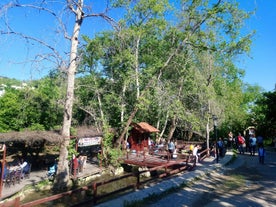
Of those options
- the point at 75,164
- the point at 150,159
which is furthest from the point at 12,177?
the point at 150,159

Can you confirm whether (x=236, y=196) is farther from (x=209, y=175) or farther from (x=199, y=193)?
(x=209, y=175)

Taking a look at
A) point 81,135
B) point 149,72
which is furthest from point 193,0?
point 81,135

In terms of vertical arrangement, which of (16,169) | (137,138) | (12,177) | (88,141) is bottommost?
(12,177)

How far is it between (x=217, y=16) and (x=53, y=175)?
1742 cm

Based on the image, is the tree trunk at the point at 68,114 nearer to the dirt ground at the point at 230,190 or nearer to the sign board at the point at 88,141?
the sign board at the point at 88,141

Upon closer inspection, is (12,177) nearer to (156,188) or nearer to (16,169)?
(16,169)

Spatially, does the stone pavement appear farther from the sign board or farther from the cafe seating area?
the cafe seating area

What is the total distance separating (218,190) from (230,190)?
1.73 feet

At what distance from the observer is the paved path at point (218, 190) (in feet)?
32.9

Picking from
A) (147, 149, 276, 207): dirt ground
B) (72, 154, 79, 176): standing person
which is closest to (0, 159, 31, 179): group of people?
(72, 154, 79, 176): standing person

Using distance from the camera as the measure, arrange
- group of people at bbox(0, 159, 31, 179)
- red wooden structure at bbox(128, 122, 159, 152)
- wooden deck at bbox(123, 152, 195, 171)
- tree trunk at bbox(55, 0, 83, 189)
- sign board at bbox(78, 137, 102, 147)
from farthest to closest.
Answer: red wooden structure at bbox(128, 122, 159, 152) → wooden deck at bbox(123, 152, 195, 171) → sign board at bbox(78, 137, 102, 147) → tree trunk at bbox(55, 0, 83, 189) → group of people at bbox(0, 159, 31, 179)

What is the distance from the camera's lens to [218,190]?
12125mm

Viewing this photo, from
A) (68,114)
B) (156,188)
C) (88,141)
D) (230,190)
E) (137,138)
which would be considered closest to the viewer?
(156,188)

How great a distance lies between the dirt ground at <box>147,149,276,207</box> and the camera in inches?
397
